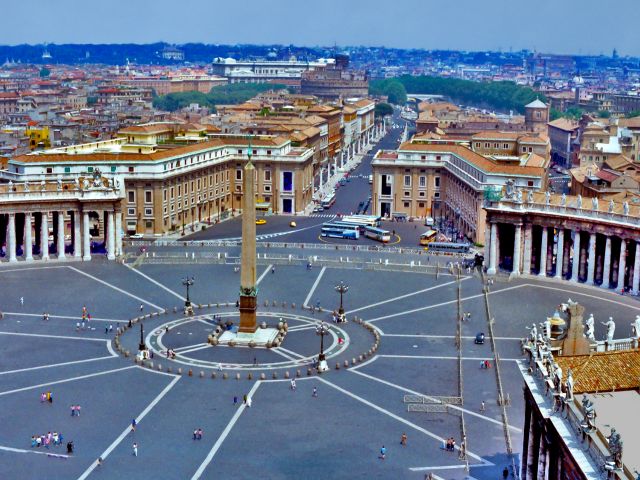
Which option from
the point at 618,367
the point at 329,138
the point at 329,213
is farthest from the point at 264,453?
the point at 329,138

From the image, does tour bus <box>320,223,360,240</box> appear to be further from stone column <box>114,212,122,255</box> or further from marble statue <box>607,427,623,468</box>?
marble statue <box>607,427,623,468</box>

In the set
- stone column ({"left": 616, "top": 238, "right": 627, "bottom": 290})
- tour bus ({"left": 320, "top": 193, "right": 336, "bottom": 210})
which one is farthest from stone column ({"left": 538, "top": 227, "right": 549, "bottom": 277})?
tour bus ({"left": 320, "top": 193, "right": 336, "bottom": 210})

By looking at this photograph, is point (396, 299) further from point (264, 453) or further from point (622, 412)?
point (622, 412)

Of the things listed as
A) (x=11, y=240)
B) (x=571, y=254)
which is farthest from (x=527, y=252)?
(x=11, y=240)

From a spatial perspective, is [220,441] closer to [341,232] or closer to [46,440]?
[46,440]

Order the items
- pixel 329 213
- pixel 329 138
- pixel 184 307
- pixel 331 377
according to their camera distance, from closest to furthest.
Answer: pixel 331 377
pixel 184 307
pixel 329 213
pixel 329 138
